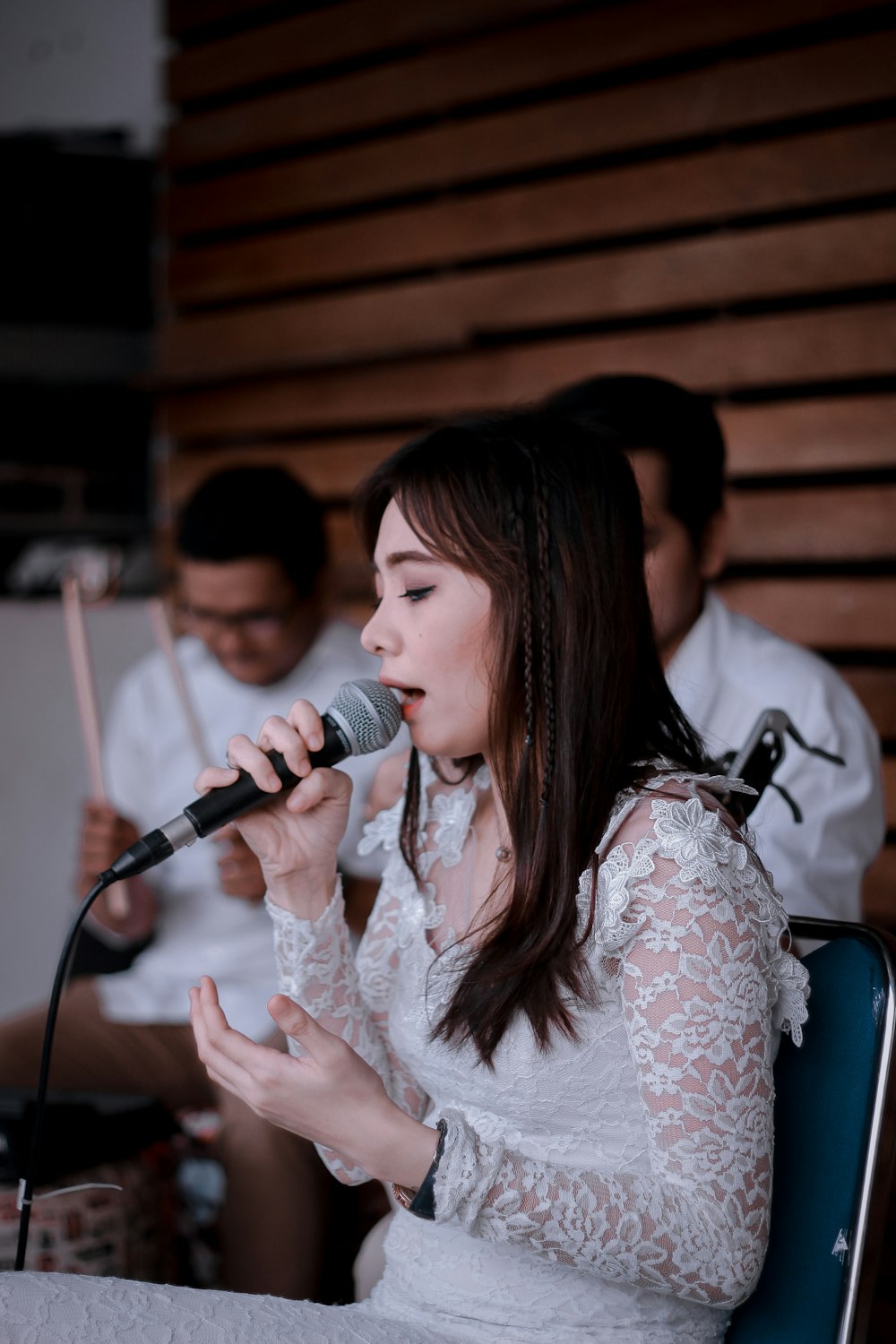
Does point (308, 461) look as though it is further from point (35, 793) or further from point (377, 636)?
point (377, 636)

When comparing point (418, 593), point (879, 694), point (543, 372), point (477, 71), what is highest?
→ point (477, 71)

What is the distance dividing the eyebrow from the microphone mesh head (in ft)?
0.37

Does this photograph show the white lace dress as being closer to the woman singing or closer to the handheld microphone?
the woman singing

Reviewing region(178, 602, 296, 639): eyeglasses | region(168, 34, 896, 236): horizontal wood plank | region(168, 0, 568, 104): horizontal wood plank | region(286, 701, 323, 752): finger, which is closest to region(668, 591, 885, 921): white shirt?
region(286, 701, 323, 752): finger

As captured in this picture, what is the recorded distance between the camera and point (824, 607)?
2670 millimetres

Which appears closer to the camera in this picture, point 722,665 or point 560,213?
point 722,665

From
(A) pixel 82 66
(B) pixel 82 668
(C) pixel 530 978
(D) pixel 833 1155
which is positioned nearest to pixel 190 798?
(B) pixel 82 668

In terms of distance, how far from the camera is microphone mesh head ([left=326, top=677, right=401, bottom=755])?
126 cm

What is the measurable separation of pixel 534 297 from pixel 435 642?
6.58 feet

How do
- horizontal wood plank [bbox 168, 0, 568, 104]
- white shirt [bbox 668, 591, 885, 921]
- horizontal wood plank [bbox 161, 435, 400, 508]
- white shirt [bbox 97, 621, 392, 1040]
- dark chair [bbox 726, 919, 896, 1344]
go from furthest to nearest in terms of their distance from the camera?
1. horizontal wood plank [bbox 161, 435, 400, 508]
2. horizontal wood plank [bbox 168, 0, 568, 104]
3. white shirt [bbox 97, 621, 392, 1040]
4. white shirt [bbox 668, 591, 885, 921]
5. dark chair [bbox 726, 919, 896, 1344]

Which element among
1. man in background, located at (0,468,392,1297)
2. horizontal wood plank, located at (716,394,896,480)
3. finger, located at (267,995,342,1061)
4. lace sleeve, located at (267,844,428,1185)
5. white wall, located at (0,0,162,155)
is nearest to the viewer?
finger, located at (267,995,342,1061)

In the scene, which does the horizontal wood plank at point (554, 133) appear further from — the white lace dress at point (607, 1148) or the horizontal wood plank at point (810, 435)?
the white lace dress at point (607, 1148)

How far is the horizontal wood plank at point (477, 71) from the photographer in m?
2.73

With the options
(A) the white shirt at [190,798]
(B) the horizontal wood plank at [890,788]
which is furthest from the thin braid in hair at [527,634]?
(B) the horizontal wood plank at [890,788]
